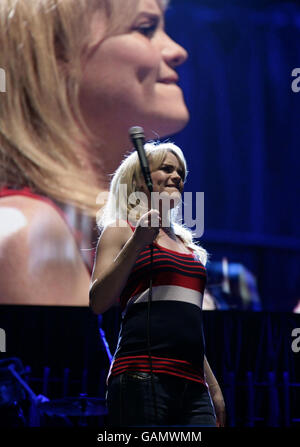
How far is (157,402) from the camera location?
137cm

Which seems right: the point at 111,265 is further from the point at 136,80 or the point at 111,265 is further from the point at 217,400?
the point at 136,80

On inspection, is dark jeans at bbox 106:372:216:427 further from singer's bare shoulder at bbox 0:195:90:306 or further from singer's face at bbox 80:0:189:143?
singer's face at bbox 80:0:189:143

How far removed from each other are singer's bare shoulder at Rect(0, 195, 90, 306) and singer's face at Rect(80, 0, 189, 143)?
2.31 feet

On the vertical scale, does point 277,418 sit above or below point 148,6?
below

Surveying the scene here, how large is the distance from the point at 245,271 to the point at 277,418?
958 mm

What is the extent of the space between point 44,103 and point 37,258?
100 cm

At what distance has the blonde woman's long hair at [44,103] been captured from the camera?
3.63 m

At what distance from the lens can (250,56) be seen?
4.17 metres

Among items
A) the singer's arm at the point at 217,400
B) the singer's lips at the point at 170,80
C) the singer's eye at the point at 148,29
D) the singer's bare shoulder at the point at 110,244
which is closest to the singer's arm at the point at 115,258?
the singer's bare shoulder at the point at 110,244

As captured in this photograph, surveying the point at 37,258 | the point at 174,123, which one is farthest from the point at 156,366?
the point at 174,123

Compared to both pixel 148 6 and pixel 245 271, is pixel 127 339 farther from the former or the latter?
pixel 148 6

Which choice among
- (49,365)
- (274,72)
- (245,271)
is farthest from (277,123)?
(49,365)

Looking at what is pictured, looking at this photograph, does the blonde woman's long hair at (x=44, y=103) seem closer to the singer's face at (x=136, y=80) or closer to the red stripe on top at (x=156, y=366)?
the singer's face at (x=136, y=80)


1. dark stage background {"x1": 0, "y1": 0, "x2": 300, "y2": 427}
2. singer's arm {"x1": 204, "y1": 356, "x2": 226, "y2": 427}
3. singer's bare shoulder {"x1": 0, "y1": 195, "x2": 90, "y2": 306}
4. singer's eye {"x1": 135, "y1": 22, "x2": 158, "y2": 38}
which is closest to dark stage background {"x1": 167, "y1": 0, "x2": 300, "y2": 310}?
dark stage background {"x1": 0, "y1": 0, "x2": 300, "y2": 427}
